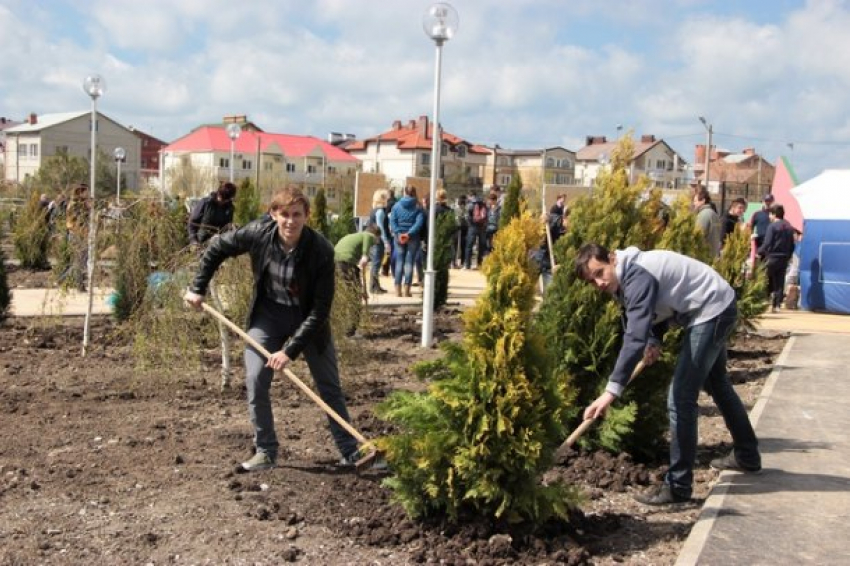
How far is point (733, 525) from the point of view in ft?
15.4

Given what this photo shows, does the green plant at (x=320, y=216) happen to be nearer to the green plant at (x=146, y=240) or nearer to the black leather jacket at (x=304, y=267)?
the green plant at (x=146, y=240)

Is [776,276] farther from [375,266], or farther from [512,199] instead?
[512,199]

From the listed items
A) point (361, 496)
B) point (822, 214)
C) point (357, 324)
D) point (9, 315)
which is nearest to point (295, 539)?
point (361, 496)

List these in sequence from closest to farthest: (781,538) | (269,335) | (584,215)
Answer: (781,538)
(269,335)
(584,215)

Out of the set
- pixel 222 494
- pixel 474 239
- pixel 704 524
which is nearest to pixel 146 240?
pixel 222 494

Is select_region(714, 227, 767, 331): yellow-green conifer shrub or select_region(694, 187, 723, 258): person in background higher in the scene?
select_region(694, 187, 723, 258): person in background

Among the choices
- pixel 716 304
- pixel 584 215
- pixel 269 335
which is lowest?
pixel 269 335

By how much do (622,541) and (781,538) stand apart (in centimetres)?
81

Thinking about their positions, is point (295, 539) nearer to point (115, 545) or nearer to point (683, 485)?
point (115, 545)

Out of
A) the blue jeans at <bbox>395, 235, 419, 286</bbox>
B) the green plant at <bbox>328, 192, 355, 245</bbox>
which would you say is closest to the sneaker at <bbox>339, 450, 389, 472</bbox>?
the blue jeans at <bbox>395, 235, 419, 286</bbox>

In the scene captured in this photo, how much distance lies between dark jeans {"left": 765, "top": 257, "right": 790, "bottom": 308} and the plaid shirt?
11.3 metres

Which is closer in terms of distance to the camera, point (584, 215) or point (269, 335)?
point (269, 335)

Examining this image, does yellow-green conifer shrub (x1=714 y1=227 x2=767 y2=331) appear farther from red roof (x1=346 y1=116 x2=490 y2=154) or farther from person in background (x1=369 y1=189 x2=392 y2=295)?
red roof (x1=346 y1=116 x2=490 y2=154)

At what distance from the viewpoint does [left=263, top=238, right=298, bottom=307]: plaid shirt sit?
17.2 ft
